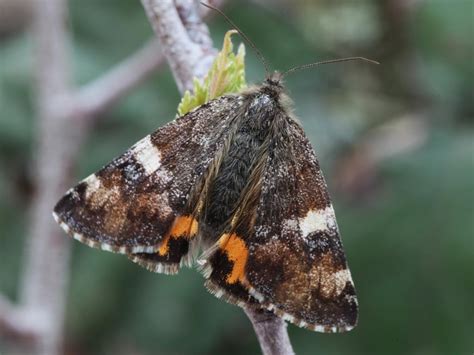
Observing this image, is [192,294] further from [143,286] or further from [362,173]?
[362,173]

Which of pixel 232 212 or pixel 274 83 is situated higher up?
pixel 274 83

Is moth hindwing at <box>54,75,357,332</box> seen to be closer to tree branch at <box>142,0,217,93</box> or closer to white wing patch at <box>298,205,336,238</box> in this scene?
white wing patch at <box>298,205,336,238</box>

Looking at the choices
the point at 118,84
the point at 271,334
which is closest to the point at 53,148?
the point at 118,84

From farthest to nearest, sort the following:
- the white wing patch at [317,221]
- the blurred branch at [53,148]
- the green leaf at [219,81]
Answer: the blurred branch at [53,148]
the white wing patch at [317,221]
the green leaf at [219,81]

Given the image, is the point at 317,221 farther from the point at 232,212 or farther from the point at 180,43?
the point at 180,43

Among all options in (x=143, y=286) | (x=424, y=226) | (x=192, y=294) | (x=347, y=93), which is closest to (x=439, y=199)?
(x=424, y=226)

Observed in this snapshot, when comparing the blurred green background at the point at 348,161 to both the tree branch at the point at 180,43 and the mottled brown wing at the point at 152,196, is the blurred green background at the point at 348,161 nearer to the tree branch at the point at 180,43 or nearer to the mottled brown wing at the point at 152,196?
the mottled brown wing at the point at 152,196

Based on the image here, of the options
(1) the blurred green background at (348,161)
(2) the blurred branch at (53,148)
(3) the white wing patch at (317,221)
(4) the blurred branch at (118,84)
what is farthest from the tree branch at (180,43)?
(1) the blurred green background at (348,161)
